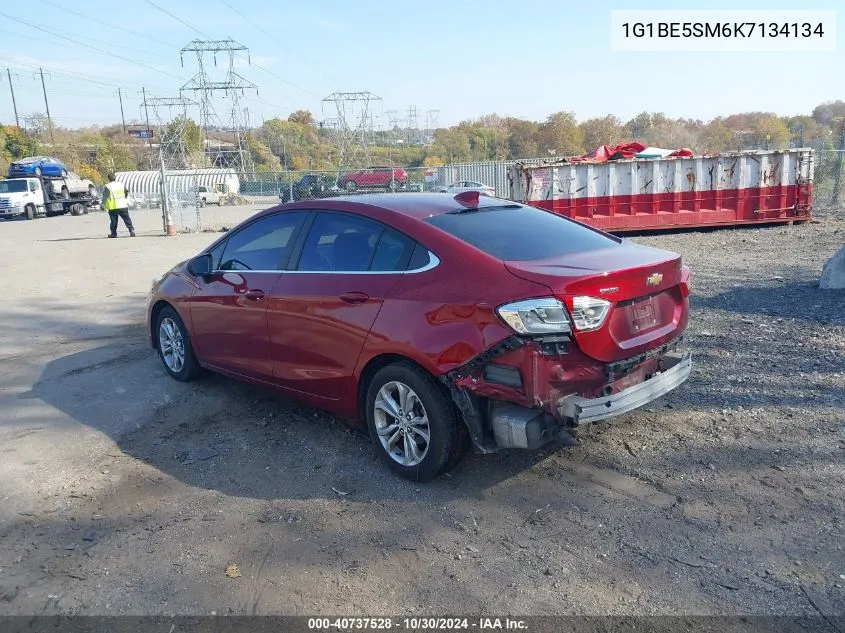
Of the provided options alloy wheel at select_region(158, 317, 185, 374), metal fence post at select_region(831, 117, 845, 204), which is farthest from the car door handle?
metal fence post at select_region(831, 117, 845, 204)

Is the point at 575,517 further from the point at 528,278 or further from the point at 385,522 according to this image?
the point at 528,278

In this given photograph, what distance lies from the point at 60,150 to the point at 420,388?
266ft

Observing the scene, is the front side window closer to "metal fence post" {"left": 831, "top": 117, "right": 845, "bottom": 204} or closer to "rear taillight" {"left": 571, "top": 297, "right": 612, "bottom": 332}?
"rear taillight" {"left": 571, "top": 297, "right": 612, "bottom": 332}

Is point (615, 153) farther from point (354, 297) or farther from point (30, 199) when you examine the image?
point (30, 199)

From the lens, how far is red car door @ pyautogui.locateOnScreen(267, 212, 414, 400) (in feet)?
14.0

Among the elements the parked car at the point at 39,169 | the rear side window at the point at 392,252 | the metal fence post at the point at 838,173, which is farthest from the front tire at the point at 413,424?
the parked car at the point at 39,169

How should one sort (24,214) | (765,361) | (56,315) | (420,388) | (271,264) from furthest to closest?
(24,214)
(56,315)
(765,361)
(271,264)
(420,388)

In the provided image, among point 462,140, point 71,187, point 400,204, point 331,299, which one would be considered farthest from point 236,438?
point 462,140

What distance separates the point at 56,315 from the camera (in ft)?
31.0

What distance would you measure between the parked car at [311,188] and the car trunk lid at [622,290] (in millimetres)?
25313

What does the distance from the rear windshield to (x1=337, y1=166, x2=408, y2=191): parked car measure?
26529mm

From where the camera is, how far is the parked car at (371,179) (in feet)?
102

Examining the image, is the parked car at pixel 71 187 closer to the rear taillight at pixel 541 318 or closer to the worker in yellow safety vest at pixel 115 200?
the worker in yellow safety vest at pixel 115 200

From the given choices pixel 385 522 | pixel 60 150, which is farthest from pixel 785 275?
pixel 60 150
